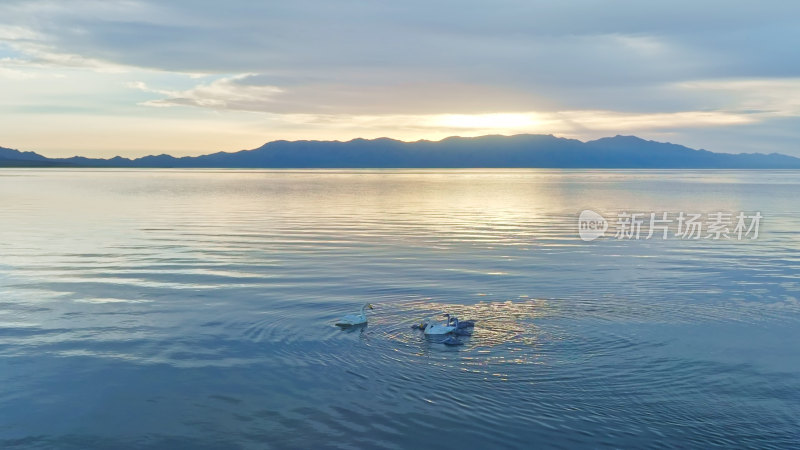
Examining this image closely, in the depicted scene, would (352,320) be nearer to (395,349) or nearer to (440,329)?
(395,349)

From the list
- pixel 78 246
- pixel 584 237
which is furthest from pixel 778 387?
pixel 78 246

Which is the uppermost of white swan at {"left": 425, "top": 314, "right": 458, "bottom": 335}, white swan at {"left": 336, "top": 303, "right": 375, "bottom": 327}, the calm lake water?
white swan at {"left": 425, "top": 314, "right": 458, "bottom": 335}

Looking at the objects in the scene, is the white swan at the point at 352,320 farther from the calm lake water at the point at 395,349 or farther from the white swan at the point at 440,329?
the white swan at the point at 440,329

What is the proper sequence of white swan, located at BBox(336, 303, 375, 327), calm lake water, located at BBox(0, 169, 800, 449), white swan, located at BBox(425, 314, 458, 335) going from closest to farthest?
calm lake water, located at BBox(0, 169, 800, 449) < white swan, located at BBox(425, 314, 458, 335) < white swan, located at BBox(336, 303, 375, 327)

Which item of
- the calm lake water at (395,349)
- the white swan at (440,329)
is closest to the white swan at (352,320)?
the calm lake water at (395,349)

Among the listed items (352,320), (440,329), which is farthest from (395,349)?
(352,320)

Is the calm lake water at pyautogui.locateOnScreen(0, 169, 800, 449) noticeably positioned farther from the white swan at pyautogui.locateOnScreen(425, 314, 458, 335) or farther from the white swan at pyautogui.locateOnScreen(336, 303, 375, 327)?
the white swan at pyautogui.locateOnScreen(336, 303, 375, 327)

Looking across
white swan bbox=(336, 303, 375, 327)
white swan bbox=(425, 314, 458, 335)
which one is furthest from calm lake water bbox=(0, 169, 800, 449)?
white swan bbox=(336, 303, 375, 327)

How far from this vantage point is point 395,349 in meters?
16.9

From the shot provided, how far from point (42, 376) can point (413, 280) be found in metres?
14.1

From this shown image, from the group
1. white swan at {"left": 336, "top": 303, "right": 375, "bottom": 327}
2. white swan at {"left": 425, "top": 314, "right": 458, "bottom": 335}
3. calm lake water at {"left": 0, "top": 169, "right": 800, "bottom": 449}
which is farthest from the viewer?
white swan at {"left": 336, "top": 303, "right": 375, "bottom": 327}

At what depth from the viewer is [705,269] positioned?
2906 cm

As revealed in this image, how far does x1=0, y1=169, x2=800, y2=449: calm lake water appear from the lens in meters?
12.4

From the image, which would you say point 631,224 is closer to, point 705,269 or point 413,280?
point 705,269
